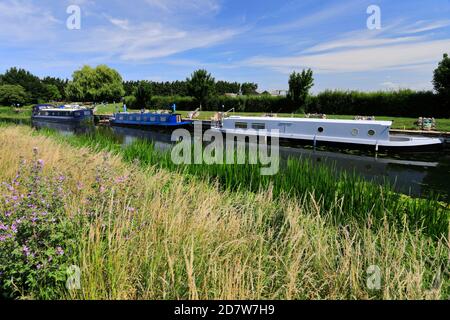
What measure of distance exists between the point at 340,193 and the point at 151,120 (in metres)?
27.9

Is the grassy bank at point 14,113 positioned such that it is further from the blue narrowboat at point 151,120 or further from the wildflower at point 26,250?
the wildflower at point 26,250

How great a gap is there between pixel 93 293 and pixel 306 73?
101 ft

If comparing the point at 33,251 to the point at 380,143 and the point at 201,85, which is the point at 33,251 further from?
the point at 201,85

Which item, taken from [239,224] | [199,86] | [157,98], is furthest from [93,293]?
[157,98]

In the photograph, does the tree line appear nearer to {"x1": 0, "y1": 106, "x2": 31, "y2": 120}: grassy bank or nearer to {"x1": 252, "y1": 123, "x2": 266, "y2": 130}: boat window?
{"x1": 0, "y1": 106, "x2": 31, "y2": 120}: grassy bank

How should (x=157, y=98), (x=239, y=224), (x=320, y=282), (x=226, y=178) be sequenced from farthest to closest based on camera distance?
(x=157, y=98) → (x=226, y=178) → (x=239, y=224) → (x=320, y=282)

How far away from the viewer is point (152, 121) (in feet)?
102

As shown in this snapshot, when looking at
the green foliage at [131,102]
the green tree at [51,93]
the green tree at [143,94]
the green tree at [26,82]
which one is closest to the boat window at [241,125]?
the green tree at [143,94]

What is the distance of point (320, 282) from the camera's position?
9.58 ft

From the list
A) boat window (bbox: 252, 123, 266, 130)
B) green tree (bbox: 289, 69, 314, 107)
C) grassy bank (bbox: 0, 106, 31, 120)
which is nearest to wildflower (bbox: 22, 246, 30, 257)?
boat window (bbox: 252, 123, 266, 130)

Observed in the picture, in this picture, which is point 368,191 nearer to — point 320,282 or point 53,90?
point 320,282

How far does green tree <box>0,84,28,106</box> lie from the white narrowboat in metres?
63.7

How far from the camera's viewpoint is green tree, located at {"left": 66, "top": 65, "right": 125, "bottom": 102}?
65.1 meters
